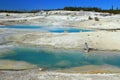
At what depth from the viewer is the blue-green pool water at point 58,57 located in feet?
65.0

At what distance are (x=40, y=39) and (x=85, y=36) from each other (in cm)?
481

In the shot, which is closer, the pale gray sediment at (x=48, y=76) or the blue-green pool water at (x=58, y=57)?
the pale gray sediment at (x=48, y=76)

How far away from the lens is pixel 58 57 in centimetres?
2228

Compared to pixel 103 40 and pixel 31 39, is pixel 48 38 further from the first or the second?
pixel 103 40

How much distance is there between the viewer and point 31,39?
98.9 ft

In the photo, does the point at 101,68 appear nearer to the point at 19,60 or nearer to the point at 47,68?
the point at 47,68

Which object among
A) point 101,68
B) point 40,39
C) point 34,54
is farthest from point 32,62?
point 40,39

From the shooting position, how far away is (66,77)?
15.5 metres

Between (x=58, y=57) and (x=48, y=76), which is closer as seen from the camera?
(x=48, y=76)

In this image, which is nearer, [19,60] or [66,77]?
[66,77]

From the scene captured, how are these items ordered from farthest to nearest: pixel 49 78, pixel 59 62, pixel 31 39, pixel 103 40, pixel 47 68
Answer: pixel 31 39 → pixel 103 40 → pixel 59 62 → pixel 47 68 → pixel 49 78

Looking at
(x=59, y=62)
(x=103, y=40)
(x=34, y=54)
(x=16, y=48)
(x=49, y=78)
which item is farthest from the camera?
(x=103, y=40)

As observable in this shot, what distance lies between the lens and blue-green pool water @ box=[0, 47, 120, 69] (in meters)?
19.8

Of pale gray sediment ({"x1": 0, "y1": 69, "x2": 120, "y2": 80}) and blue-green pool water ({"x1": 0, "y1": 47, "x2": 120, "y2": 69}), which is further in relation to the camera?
blue-green pool water ({"x1": 0, "y1": 47, "x2": 120, "y2": 69})
